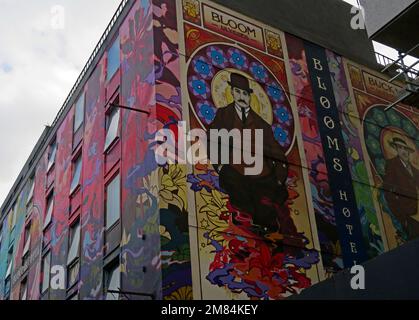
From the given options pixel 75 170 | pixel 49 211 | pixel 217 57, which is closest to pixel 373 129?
pixel 217 57

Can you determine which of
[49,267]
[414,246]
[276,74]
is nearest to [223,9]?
[276,74]

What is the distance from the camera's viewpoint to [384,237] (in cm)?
2300

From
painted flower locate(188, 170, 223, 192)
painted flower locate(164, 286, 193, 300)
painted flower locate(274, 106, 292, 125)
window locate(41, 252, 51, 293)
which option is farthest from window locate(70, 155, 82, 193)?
painted flower locate(164, 286, 193, 300)

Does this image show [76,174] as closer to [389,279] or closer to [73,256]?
[73,256]

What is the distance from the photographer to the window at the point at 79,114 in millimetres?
27252

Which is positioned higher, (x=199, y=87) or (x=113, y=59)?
(x=113, y=59)

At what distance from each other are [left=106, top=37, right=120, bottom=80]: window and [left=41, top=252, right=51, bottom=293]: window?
28.0 ft

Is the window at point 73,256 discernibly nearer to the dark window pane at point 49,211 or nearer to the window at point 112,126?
the dark window pane at point 49,211

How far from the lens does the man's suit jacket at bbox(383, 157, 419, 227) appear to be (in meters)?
24.2

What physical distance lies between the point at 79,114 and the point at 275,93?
9338mm

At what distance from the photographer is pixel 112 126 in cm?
2338

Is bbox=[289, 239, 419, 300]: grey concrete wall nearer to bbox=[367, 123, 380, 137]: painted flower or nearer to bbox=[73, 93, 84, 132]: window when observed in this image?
bbox=[367, 123, 380, 137]: painted flower

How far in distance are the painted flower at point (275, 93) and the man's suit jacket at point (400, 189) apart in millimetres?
5416

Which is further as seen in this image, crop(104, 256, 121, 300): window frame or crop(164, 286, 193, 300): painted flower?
crop(104, 256, 121, 300): window frame
